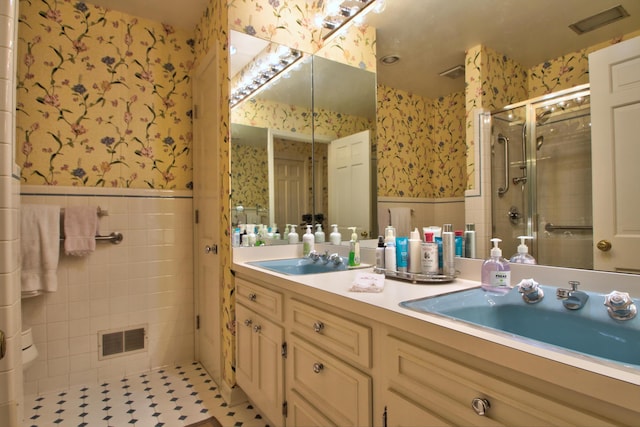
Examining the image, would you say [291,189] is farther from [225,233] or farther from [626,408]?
[626,408]

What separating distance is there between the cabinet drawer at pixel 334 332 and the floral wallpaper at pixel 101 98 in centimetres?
166

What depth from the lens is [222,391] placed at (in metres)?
2.01

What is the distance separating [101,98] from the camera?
226 centimetres

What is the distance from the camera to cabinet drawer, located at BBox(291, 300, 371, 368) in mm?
1010

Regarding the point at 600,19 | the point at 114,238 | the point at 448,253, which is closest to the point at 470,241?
the point at 448,253

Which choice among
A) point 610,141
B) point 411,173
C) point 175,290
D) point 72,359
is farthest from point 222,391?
point 610,141

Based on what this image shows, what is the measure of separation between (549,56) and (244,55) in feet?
5.12

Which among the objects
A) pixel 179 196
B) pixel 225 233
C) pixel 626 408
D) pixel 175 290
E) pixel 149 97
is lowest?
pixel 175 290

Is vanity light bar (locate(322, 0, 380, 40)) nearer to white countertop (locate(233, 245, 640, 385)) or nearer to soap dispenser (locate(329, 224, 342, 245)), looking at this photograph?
soap dispenser (locate(329, 224, 342, 245))

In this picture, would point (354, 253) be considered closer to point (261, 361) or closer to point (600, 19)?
point (261, 361)

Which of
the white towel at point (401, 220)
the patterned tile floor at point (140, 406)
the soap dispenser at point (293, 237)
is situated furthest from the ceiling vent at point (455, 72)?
the patterned tile floor at point (140, 406)

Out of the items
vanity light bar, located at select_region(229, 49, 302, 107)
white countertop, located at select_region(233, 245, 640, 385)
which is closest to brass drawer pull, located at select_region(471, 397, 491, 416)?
white countertop, located at select_region(233, 245, 640, 385)

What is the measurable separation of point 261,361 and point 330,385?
22.2 inches

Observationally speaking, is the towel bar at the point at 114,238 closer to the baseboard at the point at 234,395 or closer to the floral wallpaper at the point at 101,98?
the floral wallpaper at the point at 101,98
